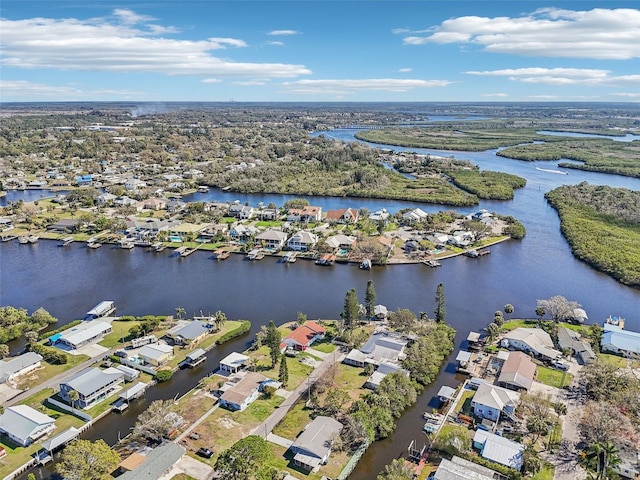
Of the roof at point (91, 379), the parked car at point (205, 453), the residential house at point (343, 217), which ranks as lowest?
the parked car at point (205, 453)

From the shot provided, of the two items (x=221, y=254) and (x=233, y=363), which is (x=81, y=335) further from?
(x=221, y=254)

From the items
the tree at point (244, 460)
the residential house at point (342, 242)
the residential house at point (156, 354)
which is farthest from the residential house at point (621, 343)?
the residential house at point (156, 354)

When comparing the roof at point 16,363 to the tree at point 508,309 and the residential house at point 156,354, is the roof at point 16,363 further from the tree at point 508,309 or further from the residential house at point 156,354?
the tree at point 508,309

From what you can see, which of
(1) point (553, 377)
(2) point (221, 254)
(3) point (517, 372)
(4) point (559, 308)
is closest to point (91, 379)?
(2) point (221, 254)

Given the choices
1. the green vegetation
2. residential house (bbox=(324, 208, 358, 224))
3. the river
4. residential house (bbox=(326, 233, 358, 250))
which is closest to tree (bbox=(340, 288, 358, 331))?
the river

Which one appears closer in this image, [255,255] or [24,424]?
[24,424]

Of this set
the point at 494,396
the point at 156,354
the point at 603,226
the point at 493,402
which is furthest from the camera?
the point at 603,226
